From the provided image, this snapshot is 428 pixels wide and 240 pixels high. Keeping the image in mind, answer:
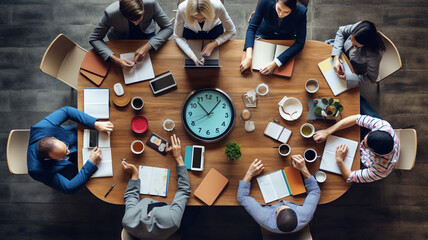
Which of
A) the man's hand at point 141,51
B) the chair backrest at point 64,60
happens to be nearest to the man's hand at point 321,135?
the man's hand at point 141,51

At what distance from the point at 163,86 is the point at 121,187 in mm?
854

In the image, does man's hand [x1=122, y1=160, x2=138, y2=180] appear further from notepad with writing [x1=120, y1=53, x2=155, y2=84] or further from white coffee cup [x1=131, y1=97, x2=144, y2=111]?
notepad with writing [x1=120, y1=53, x2=155, y2=84]

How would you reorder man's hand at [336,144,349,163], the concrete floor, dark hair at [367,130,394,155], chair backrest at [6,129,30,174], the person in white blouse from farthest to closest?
the concrete floor → chair backrest at [6,129,30,174] → man's hand at [336,144,349,163] → the person in white blouse → dark hair at [367,130,394,155]

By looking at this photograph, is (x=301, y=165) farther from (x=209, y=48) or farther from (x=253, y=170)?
(x=209, y=48)

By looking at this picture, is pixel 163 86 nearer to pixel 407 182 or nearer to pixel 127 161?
pixel 127 161

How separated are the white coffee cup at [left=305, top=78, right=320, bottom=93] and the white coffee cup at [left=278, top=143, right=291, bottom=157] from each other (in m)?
0.47

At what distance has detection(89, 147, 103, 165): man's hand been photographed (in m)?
2.27

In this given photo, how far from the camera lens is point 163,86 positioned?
7.72ft

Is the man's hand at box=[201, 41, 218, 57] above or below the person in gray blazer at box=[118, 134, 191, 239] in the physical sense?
above

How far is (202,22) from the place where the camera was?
2.45 m

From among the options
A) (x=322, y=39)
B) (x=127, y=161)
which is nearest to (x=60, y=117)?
(x=127, y=161)

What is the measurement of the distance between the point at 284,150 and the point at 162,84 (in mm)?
1094

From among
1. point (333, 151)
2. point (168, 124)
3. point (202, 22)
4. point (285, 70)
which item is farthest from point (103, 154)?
point (333, 151)

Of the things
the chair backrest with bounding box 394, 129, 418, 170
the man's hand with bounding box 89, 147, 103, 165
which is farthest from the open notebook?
the chair backrest with bounding box 394, 129, 418, 170
